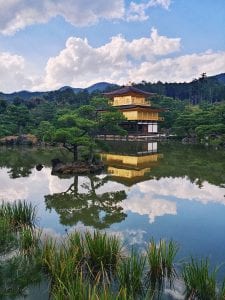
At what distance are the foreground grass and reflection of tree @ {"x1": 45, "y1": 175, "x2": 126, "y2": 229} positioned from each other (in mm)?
2809

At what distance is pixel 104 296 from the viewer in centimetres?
377

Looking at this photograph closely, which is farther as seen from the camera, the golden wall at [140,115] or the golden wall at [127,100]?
the golden wall at [127,100]

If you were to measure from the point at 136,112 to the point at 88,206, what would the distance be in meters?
33.0

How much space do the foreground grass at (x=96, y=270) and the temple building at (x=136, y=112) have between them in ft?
118

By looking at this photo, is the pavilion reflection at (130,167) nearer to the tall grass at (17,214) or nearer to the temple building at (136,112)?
the tall grass at (17,214)

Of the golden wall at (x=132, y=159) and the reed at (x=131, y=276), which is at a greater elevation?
the reed at (x=131, y=276)

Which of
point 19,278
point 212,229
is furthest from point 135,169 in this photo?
point 19,278

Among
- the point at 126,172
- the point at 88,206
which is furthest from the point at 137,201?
the point at 126,172

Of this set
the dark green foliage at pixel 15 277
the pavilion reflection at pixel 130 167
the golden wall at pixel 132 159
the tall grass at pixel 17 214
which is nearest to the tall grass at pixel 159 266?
the dark green foliage at pixel 15 277

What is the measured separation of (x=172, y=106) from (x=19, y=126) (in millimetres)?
27154

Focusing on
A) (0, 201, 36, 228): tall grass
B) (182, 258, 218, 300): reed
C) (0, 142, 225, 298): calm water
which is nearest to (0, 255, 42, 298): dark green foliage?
(182, 258, 218, 300): reed

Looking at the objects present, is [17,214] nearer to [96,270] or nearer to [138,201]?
[96,270]

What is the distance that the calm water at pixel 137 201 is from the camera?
26.6 ft

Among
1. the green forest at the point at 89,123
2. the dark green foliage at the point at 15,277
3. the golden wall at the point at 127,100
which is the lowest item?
the dark green foliage at the point at 15,277
